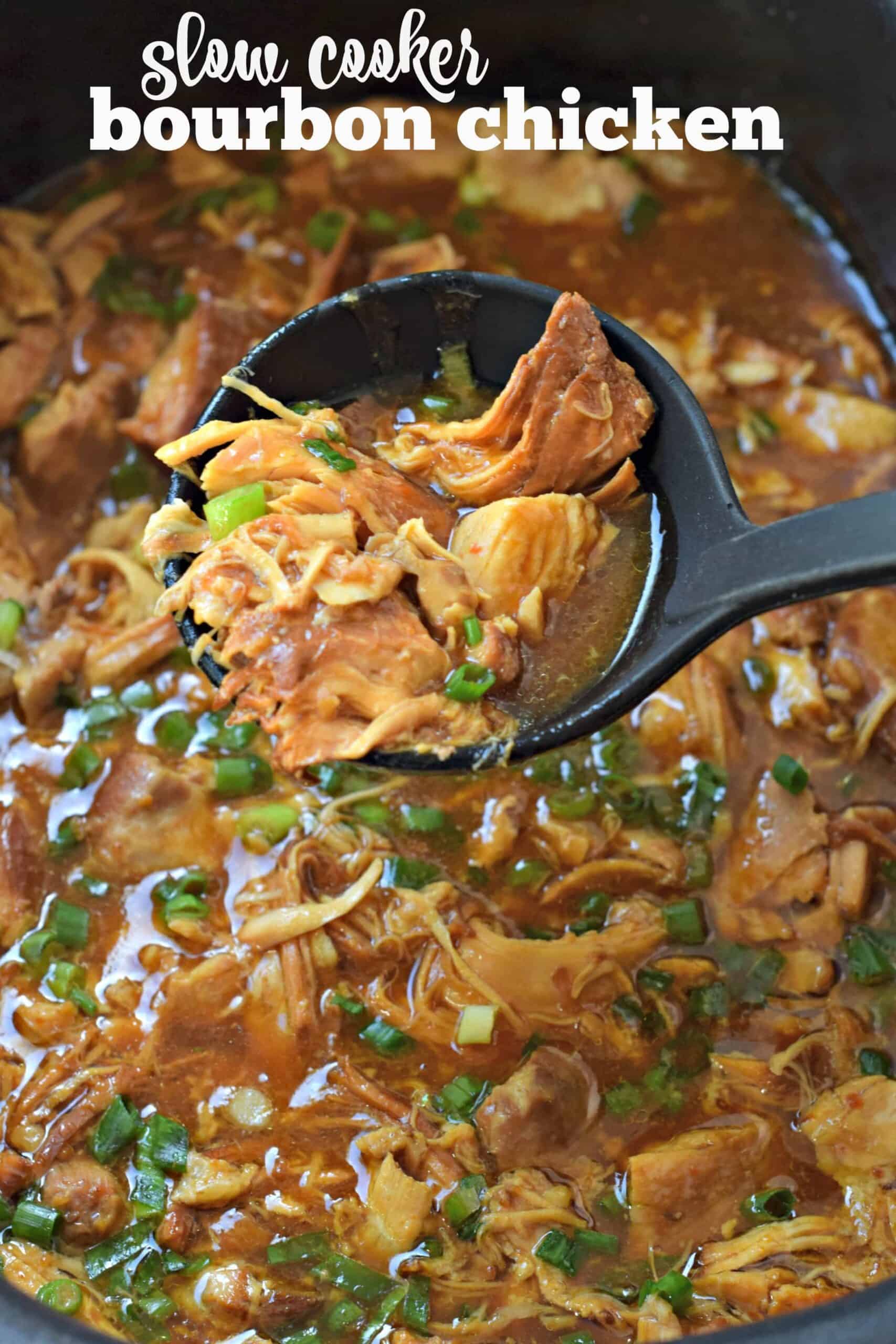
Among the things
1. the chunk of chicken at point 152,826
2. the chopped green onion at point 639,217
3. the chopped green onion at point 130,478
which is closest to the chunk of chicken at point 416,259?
the chopped green onion at point 639,217

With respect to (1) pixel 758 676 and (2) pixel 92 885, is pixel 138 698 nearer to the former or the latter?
(2) pixel 92 885

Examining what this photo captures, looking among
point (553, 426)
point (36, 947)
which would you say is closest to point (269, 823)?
point (36, 947)

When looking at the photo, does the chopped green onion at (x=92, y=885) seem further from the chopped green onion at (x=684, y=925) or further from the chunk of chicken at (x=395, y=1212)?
the chopped green onion at (x=684, y=925)

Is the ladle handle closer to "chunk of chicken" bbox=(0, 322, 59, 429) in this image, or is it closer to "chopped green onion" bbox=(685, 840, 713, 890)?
"chopped green onion" bbox=(685, 840, 713, 890)

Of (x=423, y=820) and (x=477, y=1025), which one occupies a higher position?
(x=423, y=820)

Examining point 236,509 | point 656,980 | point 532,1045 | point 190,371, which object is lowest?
point 532,1045
